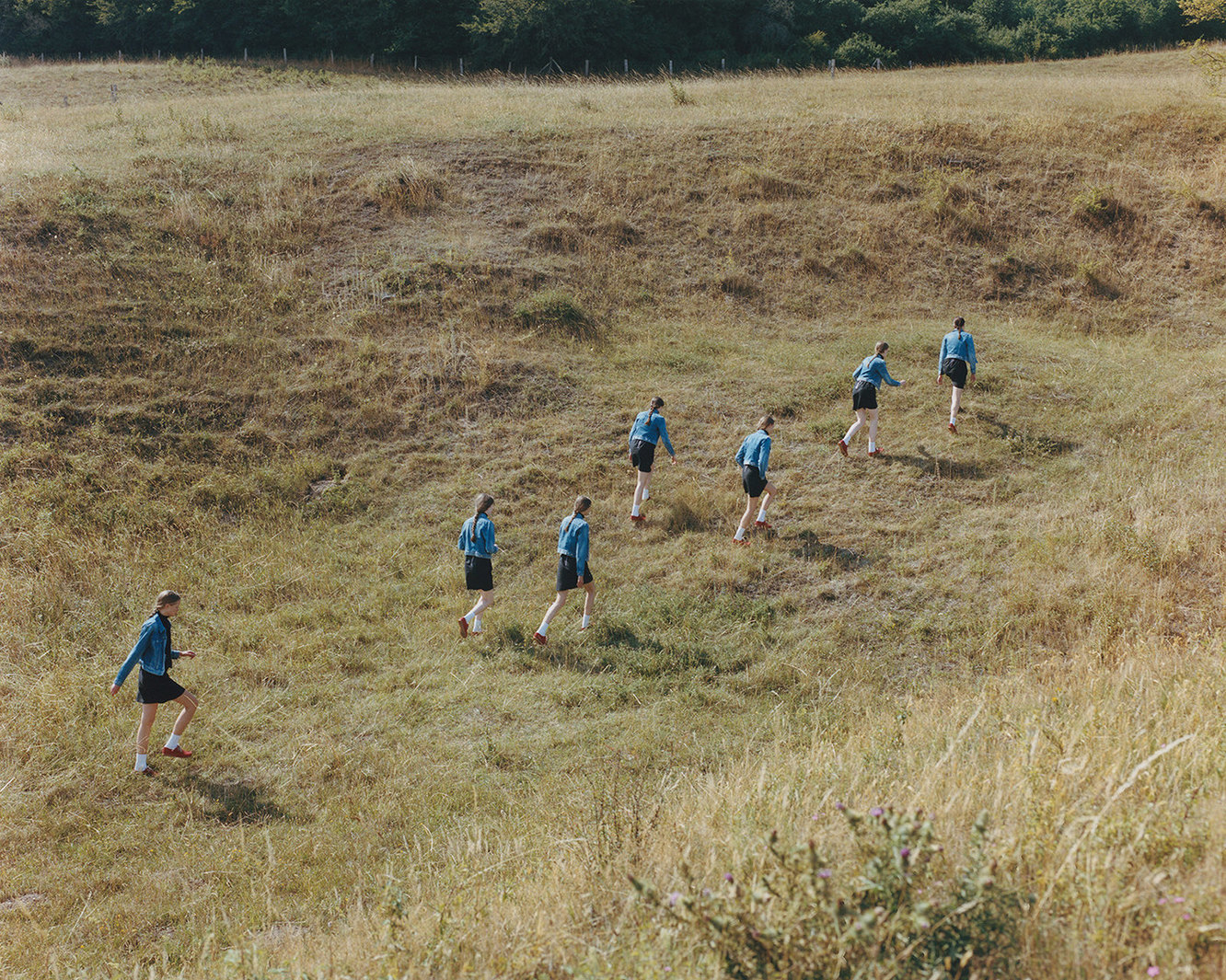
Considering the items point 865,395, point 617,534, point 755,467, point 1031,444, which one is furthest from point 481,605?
point 1031,444

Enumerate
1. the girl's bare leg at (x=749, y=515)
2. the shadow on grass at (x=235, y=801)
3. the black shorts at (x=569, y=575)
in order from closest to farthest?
the shadow on grass at (x=235, y=801)
the black shorts at (x=569, y=575)
the girl's bare leg at (x=749, y=515)

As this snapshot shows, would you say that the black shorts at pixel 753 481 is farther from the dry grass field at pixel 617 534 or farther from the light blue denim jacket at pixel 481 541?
the light blue denim jacket at pixel 481 541

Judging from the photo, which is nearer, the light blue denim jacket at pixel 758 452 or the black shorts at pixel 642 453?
the light blue denim jacket at pixel 758 452

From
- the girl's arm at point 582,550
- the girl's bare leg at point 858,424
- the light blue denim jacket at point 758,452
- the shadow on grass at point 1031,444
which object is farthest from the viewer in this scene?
the shadow on grass at point 1031,444

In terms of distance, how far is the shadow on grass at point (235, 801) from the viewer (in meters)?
7.23

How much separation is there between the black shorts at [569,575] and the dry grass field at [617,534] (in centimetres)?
70

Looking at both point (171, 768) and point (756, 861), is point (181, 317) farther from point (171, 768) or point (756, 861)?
point (756, 861)

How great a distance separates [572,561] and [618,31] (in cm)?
3774

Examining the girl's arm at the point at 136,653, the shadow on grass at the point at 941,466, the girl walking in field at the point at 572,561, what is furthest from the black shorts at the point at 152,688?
the shadow on grass at the point at 941,466

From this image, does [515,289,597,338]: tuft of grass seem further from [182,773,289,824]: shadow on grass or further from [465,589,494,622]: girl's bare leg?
[182,773,289,824]: shadow on grass

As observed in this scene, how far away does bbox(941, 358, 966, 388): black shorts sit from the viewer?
1448 centimetres

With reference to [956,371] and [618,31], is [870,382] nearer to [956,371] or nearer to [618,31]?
[956,371]

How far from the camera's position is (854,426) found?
13711 millimetres

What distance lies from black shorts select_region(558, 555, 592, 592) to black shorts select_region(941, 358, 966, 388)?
8.51 m
